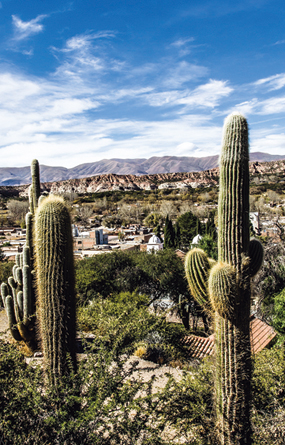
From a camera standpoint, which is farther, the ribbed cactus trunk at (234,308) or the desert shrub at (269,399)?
the desert shrub at (269,399)

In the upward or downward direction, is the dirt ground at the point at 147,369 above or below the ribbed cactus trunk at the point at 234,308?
below

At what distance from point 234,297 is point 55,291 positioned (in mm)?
2656

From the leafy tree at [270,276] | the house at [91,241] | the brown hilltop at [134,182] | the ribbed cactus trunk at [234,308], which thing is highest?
the brown hilltop at [134,182]

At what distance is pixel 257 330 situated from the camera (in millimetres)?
12391

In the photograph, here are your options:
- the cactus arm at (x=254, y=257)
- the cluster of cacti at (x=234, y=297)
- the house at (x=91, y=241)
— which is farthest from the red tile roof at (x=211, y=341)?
the house at (x=91, y=241)

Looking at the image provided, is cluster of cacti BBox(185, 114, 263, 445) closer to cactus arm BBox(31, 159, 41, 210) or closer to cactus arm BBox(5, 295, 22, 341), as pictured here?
cactus arm BBox(31, 159, 41, 210)

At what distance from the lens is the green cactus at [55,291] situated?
190 inches

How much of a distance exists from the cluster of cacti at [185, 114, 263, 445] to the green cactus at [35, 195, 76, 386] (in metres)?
2.24

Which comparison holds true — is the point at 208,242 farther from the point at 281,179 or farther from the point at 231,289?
the point at 281,179

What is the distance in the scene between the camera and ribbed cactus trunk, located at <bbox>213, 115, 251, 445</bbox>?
13.3 ft

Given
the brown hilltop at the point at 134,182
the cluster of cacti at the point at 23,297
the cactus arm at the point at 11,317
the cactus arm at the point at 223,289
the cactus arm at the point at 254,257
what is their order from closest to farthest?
the cactus arm at the point at 223,289, the cactus arm at the point at 254,257, the cluster of cacti at the point at 23,297, the cactus arm at the point at 11,317, the brown hilltop at the point at 134,182

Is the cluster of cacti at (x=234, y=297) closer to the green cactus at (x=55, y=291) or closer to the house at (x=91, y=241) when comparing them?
the green cactus at (x=55, y=291)

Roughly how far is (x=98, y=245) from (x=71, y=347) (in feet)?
90.6

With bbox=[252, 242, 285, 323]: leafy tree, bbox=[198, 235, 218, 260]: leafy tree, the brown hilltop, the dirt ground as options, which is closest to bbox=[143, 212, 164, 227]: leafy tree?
bbox=[198, 235, 218, 260]: leafy tree
